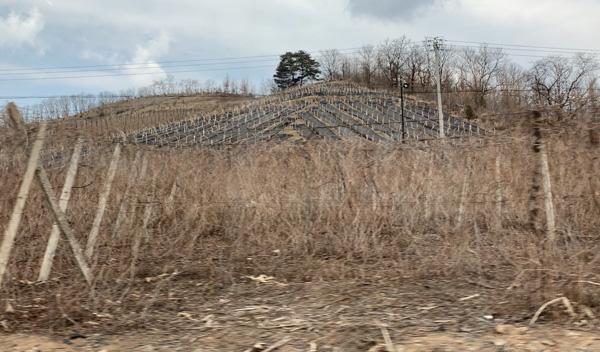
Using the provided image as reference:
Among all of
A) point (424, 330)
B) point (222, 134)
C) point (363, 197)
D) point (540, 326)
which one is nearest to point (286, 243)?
point (363, 197)

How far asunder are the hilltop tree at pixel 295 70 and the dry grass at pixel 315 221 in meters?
92.4

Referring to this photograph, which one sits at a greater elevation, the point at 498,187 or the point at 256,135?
the point at 256,135

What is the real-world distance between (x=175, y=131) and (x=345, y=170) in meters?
45.8

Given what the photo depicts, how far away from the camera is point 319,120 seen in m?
50.5

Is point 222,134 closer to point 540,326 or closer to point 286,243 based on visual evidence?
point 286,243

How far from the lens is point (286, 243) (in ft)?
23.5

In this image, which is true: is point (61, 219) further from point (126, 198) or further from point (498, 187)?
point (498, 187)

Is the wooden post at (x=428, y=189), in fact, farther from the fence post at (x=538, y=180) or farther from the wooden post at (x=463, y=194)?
the fence post at (x=538, y=180)

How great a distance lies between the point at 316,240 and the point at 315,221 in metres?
0.35

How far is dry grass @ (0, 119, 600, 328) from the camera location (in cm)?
511

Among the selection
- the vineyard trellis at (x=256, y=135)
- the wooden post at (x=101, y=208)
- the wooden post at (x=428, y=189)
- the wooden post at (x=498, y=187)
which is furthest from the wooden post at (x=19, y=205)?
the wooden post at (x=498, y=187)

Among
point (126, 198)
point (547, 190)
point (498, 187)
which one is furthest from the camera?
point (498, 187)

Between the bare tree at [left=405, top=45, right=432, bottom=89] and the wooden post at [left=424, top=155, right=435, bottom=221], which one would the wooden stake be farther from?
the bare tree at [left=405, top=45, right=432, bottom=89]

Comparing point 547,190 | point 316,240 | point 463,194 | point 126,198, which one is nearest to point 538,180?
point 547,190
